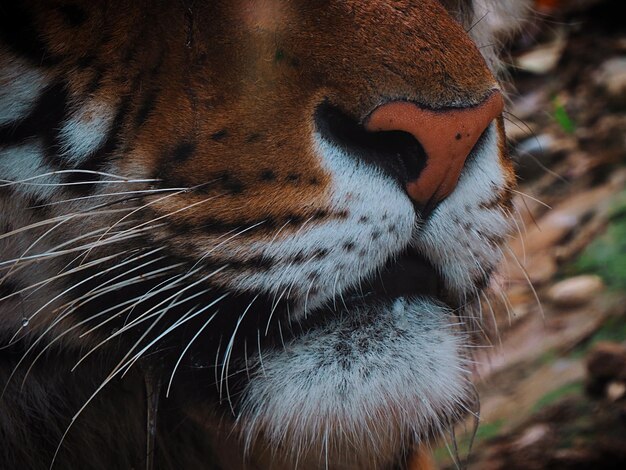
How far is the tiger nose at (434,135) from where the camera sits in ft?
4.96

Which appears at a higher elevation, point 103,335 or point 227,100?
point 227,100

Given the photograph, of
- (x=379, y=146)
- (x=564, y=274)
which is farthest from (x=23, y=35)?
(x=564, y=274)

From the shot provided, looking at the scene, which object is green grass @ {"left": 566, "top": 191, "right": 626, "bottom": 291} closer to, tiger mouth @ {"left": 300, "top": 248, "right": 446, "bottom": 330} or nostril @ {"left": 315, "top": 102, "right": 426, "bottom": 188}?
tiger mouth @ {"left": 300, "top": 248, "right": 446, "bottom": 330}

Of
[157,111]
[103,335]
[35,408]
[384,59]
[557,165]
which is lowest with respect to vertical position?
[557,165]

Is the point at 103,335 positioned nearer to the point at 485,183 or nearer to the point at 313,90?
the point at 313,90

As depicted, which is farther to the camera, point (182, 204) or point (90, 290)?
point (90, 290)

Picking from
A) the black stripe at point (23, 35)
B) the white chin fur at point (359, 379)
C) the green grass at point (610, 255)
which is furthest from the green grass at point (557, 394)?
the black stripe at point (23, 35)

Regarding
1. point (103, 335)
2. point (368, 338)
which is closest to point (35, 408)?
point (103, 335)

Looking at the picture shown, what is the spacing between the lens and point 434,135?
152 centimetres

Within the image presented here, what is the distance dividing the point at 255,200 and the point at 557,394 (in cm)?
181

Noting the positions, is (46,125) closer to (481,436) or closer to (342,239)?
(342,239)

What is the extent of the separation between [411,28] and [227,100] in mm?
325

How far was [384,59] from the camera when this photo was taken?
1578 mm

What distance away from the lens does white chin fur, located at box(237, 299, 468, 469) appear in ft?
5.30
